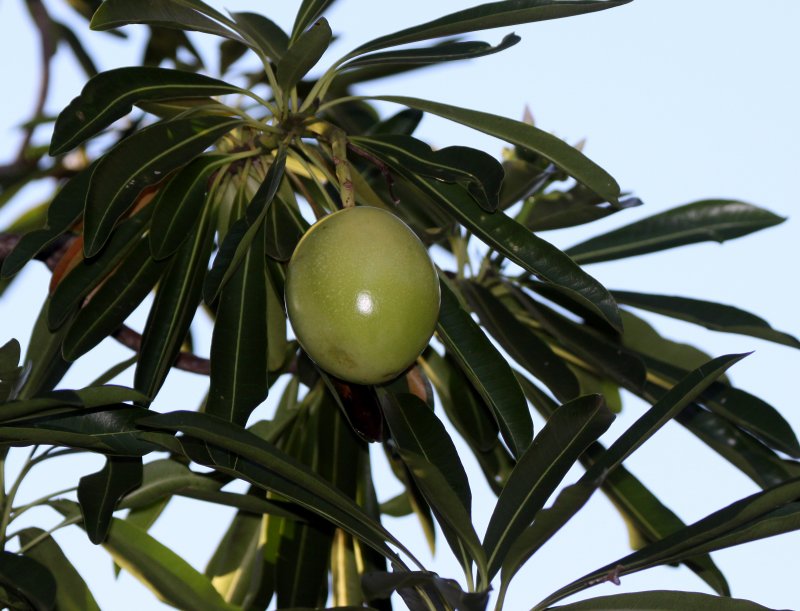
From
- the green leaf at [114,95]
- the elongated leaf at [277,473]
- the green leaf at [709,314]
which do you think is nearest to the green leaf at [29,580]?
the elongated leaf at [277,473]

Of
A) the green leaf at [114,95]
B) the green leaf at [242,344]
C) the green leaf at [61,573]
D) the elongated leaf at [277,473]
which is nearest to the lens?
the elongated leaf at [277,473]

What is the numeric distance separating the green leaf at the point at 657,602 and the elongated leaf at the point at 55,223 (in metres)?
0.78

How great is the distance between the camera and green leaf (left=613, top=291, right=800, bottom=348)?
1766 mm

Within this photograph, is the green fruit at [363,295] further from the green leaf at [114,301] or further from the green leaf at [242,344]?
the green leaf at [114,301]

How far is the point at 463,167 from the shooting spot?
135cm

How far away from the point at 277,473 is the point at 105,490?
10.2 inches

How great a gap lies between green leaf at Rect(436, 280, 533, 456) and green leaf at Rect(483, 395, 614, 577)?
0.10 m

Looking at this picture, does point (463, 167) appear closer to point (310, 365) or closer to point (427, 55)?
point (427, 55)

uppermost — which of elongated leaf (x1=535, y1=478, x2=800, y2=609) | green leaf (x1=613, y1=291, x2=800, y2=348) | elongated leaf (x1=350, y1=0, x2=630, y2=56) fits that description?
elongated leaf (x1=350, y1=0, x2=630, y2=56)

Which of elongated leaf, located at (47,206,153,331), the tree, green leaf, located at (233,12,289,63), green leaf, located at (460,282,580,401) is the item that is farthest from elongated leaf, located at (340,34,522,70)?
green leaf, located at (460,282,580,401)

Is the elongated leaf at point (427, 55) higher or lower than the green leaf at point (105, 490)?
higher

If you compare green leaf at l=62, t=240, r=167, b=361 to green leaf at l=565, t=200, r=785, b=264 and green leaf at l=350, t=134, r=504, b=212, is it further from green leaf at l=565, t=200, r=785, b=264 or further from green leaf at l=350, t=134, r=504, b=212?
green leaf at l=565, t=200, r=785, b=264

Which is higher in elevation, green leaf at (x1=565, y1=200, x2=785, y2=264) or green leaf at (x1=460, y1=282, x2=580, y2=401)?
green leaf at (x1=565, y1=200, x2=785, y2=264)

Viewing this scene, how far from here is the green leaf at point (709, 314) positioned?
177 centimetres
